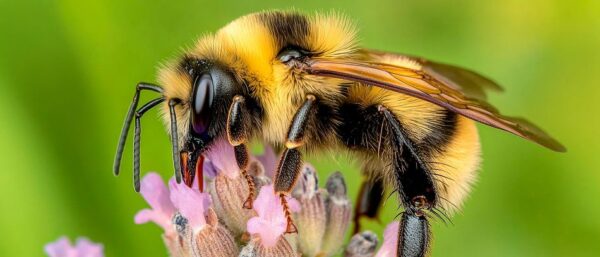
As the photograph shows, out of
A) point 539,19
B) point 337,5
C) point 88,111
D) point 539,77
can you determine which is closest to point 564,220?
point 539,77

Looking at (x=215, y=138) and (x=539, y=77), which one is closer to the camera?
(x=215, y=138)

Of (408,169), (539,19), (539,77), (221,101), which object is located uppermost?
(539,19)

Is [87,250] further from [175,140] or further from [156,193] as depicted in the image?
[175,140]

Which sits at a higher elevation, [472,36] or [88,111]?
[472,36]

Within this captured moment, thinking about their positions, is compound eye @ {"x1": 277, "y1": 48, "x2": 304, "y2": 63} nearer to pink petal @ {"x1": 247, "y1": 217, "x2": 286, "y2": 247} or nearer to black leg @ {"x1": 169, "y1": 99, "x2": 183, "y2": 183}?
Result: black leg @ {"x1": 169, "y1": 99, "x2": 183, "y2": 183}

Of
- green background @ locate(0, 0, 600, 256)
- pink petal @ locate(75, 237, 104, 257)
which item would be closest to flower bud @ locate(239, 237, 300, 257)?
pink petal @ locate(75, 237, 104, 257)

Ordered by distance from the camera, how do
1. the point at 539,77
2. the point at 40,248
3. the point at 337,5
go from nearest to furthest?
the point at 40,248 → the point at 539,77 → the point at 337,5

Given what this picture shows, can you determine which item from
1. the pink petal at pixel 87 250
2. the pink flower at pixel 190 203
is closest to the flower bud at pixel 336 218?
the pink flower at pixel 190 203

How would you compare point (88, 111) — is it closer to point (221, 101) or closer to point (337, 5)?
point (337, 5)

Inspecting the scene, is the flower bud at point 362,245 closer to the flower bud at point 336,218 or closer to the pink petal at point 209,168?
the flower bud at point 336,218
